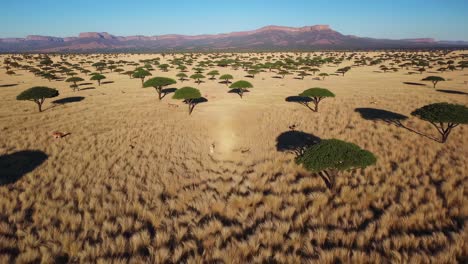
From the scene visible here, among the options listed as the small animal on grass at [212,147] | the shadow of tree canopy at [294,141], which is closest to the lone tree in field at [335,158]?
the shadow of tree canopy at [294,141]

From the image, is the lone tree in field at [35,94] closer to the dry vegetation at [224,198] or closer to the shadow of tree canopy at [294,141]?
the dry vegetation at [224,198]

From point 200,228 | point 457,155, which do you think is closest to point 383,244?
point 200,228

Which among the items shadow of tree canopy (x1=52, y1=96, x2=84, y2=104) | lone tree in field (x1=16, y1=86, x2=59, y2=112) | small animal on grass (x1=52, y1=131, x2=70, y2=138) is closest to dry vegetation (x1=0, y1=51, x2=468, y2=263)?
small animal on grass (x1=52, y1=131, x2=70, y2=138)

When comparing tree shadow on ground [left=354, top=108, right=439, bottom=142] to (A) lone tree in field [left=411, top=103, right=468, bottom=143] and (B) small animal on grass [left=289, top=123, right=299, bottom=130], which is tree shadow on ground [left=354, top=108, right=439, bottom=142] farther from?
(B) small animal on grass [left=289, top=123, right=299, bottom=130]

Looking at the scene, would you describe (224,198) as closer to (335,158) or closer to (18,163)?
(335,158)

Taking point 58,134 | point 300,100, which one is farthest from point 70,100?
point 300,100

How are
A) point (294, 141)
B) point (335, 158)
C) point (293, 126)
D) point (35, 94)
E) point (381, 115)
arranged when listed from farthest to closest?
point (381, 115), point (35, 94), point (293, 126), point (294, 141), point (335, 158)
